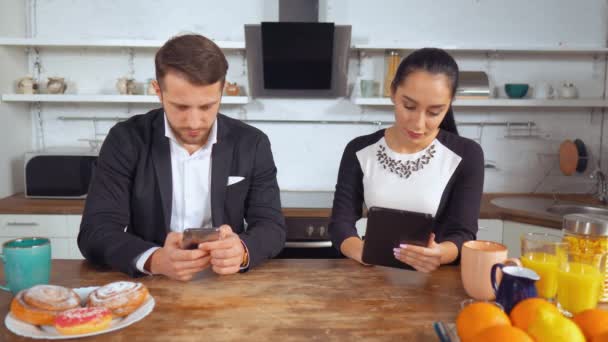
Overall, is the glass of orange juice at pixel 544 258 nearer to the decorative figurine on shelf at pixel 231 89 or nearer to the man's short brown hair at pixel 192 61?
the man's short brown hair at pixel 192 61

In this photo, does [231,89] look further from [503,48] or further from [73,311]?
[73,311]

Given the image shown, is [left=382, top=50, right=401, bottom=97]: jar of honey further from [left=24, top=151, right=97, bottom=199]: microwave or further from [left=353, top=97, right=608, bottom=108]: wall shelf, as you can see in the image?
[left=24, top=151, right=97, bottom=199]: microwave

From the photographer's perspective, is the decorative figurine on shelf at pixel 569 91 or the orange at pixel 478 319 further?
the decorative figurine on shelf at pixel 569 91

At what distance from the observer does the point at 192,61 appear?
4.37 ft

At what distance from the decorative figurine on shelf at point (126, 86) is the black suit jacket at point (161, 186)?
153cm

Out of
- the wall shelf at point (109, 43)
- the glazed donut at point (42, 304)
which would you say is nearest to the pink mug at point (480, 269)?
the glazed donut at point (42, 304)

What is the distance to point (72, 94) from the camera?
3.16m

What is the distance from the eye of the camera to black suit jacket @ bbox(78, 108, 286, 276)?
1.47 meters

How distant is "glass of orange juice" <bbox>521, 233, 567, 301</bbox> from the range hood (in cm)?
199

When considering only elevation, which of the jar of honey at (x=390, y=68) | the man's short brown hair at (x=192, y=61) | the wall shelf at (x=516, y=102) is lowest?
the wall shelf at (x=516, y=102)

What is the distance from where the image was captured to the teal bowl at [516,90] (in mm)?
3059

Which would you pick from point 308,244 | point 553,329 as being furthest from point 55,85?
point 553,329

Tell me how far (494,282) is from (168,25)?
9.25 ft

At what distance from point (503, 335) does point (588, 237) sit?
511 mm
